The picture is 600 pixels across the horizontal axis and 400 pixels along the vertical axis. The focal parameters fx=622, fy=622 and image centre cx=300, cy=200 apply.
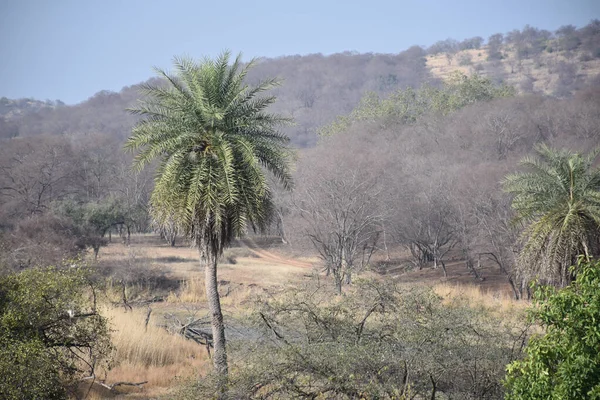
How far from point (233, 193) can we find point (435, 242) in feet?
100

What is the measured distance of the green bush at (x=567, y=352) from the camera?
7.41 metres

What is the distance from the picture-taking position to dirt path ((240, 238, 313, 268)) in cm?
5161

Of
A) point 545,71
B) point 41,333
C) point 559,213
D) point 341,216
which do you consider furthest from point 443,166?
point 545,71

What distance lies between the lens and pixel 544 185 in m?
20.2

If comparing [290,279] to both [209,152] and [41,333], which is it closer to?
[209,152]

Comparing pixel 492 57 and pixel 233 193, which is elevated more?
pixel 492 57

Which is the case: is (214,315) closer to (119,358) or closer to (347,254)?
(119,358)

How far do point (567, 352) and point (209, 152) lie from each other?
10.1 m

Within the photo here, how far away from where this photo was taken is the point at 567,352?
25.3 feet

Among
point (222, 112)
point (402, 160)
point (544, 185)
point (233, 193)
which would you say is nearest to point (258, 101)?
point (222, 112)

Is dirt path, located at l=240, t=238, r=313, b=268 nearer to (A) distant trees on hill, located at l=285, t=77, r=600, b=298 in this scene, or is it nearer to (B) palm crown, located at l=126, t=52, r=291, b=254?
(A) distant trees on hill, located at l=285, t=77, r=600, b=298

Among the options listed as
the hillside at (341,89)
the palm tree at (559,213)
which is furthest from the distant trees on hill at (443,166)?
the hillside at (341,89)

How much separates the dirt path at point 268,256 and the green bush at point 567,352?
1625 inches

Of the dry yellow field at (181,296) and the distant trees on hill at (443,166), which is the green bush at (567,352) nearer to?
the dry yellow field at (181,296)
